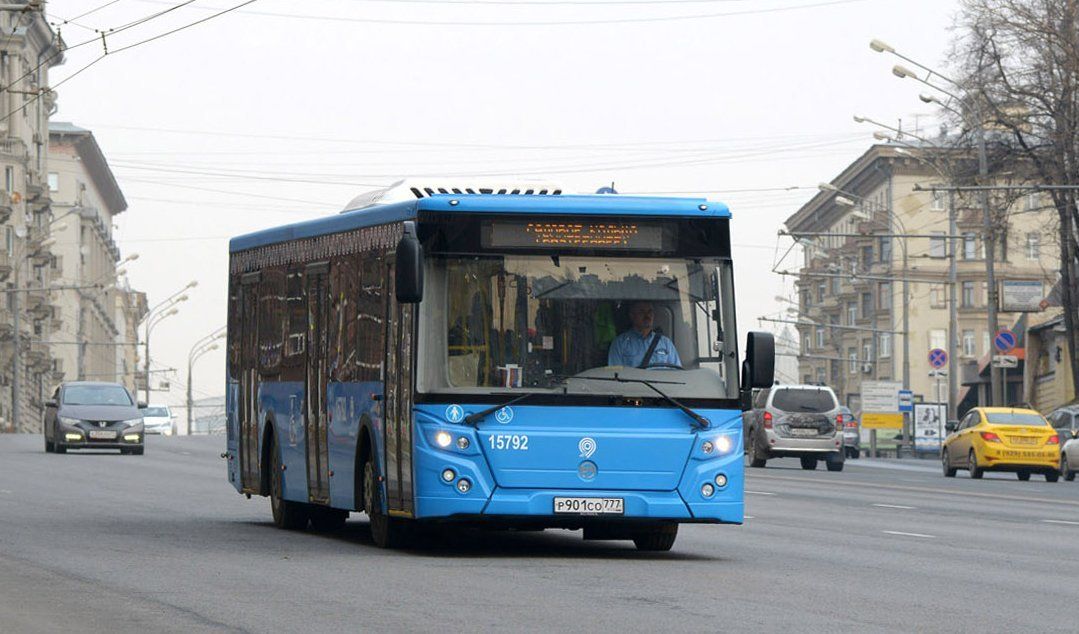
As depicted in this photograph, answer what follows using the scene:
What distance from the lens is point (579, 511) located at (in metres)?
15.8

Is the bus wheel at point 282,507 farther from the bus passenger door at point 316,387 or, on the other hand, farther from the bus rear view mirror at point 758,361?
the bus rear view mirror at point 758,361

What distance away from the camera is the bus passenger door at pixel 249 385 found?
20.5m

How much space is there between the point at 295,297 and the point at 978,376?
9118 centimetres

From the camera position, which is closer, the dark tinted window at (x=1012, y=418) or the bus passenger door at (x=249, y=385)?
the bus passenger door at (x=249, y=385)

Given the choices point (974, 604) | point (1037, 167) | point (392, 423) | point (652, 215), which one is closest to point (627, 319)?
point (652, 215)

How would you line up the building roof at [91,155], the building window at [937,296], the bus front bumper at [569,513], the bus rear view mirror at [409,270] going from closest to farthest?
the bus rear view mirror at [409,270], the bus front bumper at [569,513], the building window at [937,296], the building roof at [91,155]

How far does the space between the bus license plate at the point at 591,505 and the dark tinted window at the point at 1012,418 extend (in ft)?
97.4

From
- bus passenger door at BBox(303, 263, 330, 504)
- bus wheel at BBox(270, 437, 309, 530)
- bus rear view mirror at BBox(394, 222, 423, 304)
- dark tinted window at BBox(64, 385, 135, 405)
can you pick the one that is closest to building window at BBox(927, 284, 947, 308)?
dark tinted window at BBox(64, 385, 135, 405)

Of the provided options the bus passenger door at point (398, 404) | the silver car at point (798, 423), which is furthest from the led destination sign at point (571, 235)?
the silver car at point (798, 423)

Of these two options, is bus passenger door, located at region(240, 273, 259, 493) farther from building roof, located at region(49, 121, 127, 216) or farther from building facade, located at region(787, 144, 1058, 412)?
building roof, located at region(49, 121, 127, 216)

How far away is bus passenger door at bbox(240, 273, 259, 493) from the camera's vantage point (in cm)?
2048

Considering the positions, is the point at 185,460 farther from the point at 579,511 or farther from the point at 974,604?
the point at 974,604

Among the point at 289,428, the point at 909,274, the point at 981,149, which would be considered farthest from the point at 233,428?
the point at 909,274

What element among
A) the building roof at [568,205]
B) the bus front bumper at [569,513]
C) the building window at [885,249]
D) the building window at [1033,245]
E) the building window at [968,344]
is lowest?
the bus front bumper at [569,513]
